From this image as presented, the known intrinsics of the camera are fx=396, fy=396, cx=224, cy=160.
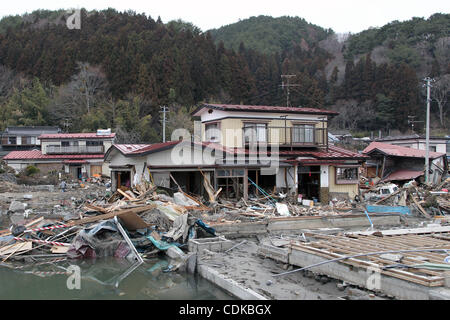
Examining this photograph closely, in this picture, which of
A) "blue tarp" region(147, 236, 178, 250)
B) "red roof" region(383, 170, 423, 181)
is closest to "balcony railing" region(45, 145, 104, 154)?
"red roof" region(383, 170, 423, 181)

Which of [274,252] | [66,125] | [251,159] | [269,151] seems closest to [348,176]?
[269,151]

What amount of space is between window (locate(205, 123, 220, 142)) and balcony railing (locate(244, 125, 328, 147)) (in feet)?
5.76

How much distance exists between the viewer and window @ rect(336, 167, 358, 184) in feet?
71.1

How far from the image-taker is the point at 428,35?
67.9 metres

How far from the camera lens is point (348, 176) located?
22281mm

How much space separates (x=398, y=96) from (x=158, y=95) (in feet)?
106

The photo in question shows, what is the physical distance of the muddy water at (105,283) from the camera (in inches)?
342

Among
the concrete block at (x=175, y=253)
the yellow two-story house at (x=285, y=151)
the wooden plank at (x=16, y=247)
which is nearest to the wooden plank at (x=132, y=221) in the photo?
the concrete block at (x=175, y=253)

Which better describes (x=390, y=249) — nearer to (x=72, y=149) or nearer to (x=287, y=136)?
(x=287, y=136)

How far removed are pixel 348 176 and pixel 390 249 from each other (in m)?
13.7

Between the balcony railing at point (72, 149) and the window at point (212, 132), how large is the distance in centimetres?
1958

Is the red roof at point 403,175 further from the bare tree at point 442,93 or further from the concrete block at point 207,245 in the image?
the bare tree at point 442,93

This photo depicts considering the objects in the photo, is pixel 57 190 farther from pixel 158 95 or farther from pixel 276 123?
pixel 158 95

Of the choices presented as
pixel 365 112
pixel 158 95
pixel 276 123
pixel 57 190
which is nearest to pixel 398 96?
pixel 365 112
